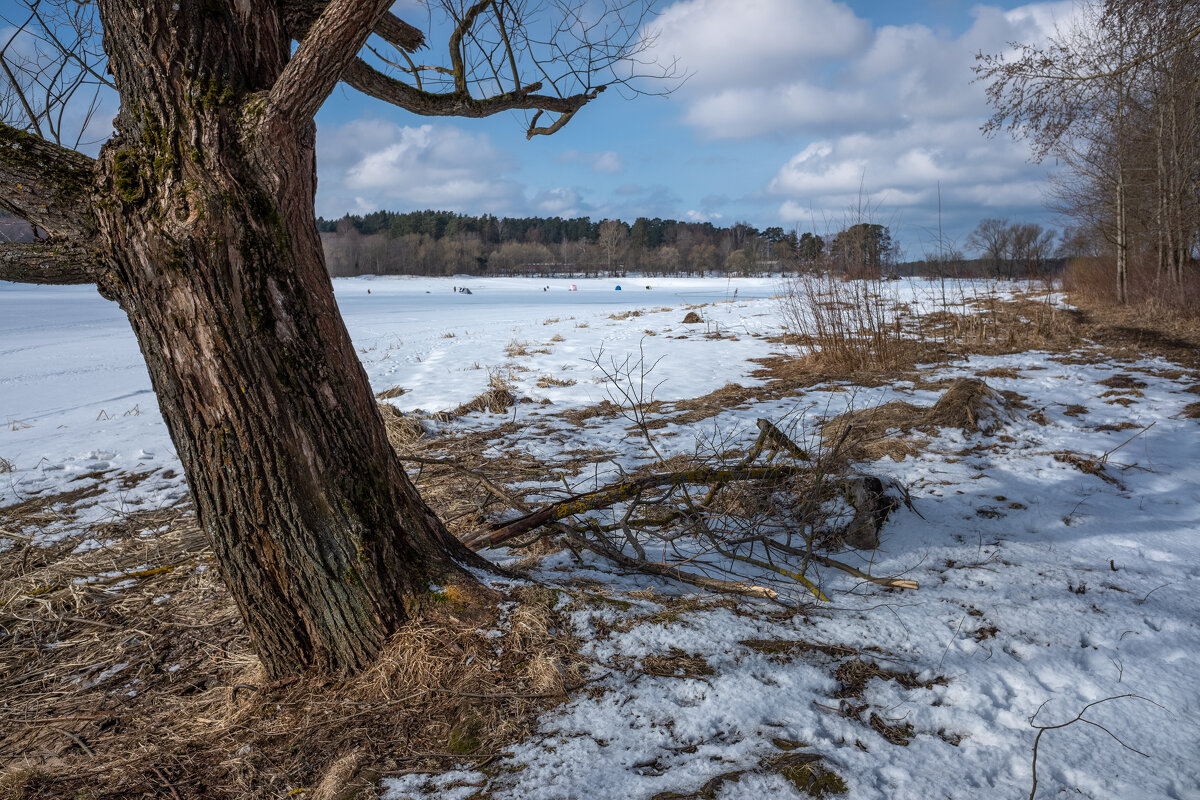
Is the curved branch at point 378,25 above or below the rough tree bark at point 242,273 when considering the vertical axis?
above

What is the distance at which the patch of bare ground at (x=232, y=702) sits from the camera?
1.74 metres

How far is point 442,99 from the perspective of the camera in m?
2.72

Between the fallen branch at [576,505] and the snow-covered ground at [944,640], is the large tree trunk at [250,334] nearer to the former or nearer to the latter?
the fallen branch at [576,505]

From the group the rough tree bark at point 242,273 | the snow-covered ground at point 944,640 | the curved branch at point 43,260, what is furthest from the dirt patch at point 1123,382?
the curved branch at point 43,260

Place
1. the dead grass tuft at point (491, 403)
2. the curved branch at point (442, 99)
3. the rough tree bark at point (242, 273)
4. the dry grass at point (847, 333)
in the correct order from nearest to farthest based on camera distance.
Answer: the rough tree bark at point (242, 273) < the curved branch at point (442, 99) < the dead grass tuft at point (491, 403) < the dry grass at point (847, 333)

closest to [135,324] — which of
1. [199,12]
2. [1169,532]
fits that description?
[199,12]

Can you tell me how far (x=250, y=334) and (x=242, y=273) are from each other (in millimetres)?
179

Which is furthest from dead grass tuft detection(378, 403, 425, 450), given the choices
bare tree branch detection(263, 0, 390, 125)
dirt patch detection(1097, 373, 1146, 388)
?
dirt patch detection(1097, 373, 1146, 388)

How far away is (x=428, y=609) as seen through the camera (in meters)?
2.16

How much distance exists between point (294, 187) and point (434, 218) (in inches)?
4131

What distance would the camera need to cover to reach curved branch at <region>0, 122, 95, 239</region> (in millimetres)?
1792

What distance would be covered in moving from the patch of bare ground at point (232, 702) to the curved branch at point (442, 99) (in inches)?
80.6

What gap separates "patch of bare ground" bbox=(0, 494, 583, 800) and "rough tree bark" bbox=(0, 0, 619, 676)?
22 centimetres

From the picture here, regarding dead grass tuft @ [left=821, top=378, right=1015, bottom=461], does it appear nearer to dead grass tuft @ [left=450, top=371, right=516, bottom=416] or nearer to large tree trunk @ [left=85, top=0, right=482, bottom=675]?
dead grass tuft @ [left=450, top=371, right=516, bottom=416]
